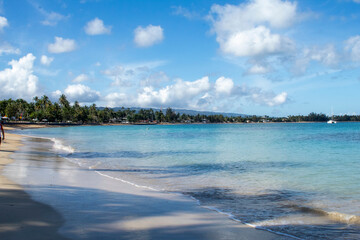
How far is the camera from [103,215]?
256 inches

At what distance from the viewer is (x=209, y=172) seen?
14977 mm

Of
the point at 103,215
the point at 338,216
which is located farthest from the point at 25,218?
the point at 338,216

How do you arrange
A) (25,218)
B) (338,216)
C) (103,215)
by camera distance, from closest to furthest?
(25,218)
(103,215)
(338,216)

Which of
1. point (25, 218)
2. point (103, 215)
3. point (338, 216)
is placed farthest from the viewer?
point (338, 216)

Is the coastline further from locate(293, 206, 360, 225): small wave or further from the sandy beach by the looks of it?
locate(293, 206, 360, 225): small wave

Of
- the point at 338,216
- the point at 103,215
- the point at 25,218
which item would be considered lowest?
the point at 338,216

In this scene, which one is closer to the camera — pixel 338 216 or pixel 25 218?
pixel 25 218

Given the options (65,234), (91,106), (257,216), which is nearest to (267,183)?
(257,216)

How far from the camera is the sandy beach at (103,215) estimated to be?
5.35m

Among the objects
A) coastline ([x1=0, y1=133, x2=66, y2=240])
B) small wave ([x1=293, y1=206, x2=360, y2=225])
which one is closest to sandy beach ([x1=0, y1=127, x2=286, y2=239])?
coastline ([x1=0, y1=133, x2=66, y2=240])

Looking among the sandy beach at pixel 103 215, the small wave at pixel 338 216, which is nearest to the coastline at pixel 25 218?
the sandy beach at pixel 103 215

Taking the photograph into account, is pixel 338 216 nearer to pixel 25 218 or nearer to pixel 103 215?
pixel 103 215

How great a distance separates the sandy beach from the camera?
535 centimetres

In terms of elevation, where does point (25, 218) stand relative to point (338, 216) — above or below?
above
